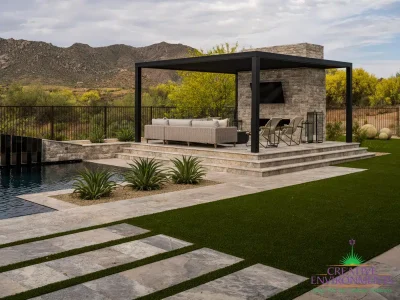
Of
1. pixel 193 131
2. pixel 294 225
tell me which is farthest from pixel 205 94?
pixel 294 225

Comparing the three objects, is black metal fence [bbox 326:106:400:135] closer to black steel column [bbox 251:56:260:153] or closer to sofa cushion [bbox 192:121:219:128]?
sofa cushion [bbox 192:121:219:128]

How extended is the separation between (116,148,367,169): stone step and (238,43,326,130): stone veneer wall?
2513mm

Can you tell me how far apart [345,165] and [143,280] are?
9902mm

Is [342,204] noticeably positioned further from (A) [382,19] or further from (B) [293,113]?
(A) [382,19]

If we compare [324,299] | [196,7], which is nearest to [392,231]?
[324,299]

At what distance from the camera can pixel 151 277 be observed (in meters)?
4.19

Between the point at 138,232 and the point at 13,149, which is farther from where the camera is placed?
the point at 13,149

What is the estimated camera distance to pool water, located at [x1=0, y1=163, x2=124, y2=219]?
23.8ft

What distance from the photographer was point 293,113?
644 inches

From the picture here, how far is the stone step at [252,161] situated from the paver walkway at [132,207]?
0.70 meters

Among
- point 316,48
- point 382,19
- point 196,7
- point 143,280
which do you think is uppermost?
point 196,7

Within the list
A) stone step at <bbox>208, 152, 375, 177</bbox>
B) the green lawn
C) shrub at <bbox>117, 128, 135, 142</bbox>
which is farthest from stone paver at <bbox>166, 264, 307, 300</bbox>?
shrub at <bbox>117, 128, 135, 142</bbox>

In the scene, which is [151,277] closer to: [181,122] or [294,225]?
[294,225]

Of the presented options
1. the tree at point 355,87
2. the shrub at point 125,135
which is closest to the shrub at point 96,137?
the shrub at point 125,135
